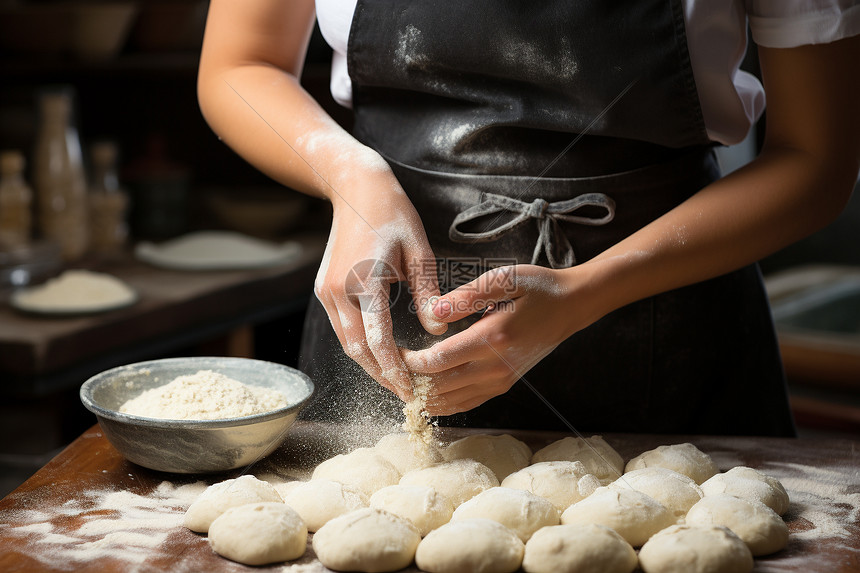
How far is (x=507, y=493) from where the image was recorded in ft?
3.57

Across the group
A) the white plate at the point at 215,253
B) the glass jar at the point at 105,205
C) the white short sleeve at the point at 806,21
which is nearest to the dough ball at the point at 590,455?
the white short sleeve at the point at 806,21

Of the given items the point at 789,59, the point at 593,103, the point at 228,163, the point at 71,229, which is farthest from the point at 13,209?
the point at 789,59

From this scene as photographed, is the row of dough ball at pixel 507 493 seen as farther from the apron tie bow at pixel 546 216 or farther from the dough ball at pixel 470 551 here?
the apron tie bow at pixel 546 216

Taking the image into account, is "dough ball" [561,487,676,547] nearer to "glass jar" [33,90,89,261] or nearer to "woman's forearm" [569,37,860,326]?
"woman's forearm" [569,37,860,326]

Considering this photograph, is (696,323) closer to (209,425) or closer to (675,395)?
(675,395)

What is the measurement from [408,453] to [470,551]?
0.95 feet

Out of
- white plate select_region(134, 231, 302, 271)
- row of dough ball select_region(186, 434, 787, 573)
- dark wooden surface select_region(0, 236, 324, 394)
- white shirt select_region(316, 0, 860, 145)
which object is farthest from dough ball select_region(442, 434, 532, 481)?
white plate select_region(134, 231, 302, 271)

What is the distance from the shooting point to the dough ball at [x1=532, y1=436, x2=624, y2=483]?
3.97ft

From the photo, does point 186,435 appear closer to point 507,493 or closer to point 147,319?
point 507,493

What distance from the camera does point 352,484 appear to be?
3.76ft

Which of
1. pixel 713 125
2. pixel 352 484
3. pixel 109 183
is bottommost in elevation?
pixel 352 484

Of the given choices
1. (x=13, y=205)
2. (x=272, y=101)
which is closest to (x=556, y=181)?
(x=272, y=101)

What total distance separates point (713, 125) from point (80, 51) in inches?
94.6

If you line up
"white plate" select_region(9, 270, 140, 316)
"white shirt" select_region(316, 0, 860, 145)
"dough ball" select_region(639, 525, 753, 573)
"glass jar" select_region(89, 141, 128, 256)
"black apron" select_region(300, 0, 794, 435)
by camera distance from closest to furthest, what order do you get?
"dough ball" select_region(639, 525, 753, 573), "white shirt" select_region(316, 0, 860, 145), "black apron" select_region(300, 0, 794, 435), "white plate" select_region(9, 270, 140, 316), "glass jar" select_region(89, 141, 128, 256)
